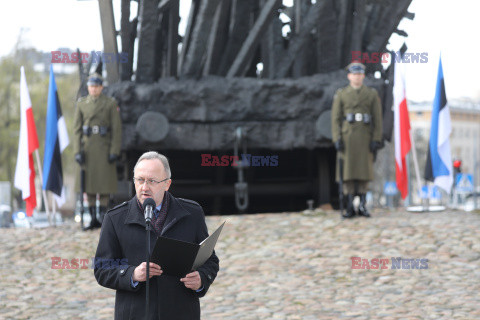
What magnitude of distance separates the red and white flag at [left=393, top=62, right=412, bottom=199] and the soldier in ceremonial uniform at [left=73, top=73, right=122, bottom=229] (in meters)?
3.76

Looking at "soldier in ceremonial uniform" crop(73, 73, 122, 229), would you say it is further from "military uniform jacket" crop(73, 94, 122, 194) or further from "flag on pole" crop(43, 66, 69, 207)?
"flag on pole" crop(43, 66, 69, 207)

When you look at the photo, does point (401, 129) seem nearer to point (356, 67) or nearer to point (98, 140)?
point (356, 67)

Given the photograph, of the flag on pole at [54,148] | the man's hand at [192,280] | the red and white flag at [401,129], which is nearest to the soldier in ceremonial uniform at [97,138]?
the flag on pole at [54,148]

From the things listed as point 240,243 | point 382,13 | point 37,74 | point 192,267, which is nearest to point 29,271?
point 240,243

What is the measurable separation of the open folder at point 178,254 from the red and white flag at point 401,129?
26.6 feet

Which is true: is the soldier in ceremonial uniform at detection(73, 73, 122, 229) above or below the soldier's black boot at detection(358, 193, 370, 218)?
above

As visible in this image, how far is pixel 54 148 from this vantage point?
11227 millimetres

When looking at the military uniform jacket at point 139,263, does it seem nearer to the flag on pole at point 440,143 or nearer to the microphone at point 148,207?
the microphone at point 148,207

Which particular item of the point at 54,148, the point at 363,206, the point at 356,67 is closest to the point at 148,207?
the point at 356,67

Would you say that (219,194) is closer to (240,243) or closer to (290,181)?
(290,181)

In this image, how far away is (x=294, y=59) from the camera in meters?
12.6

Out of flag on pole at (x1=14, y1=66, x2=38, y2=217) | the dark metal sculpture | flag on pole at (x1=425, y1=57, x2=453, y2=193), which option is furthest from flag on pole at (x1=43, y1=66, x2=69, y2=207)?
flag on pole at (x1=425, y1=57, x2=453, y2=193)

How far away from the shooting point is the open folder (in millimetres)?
3238

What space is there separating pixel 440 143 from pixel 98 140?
15.0 ft
